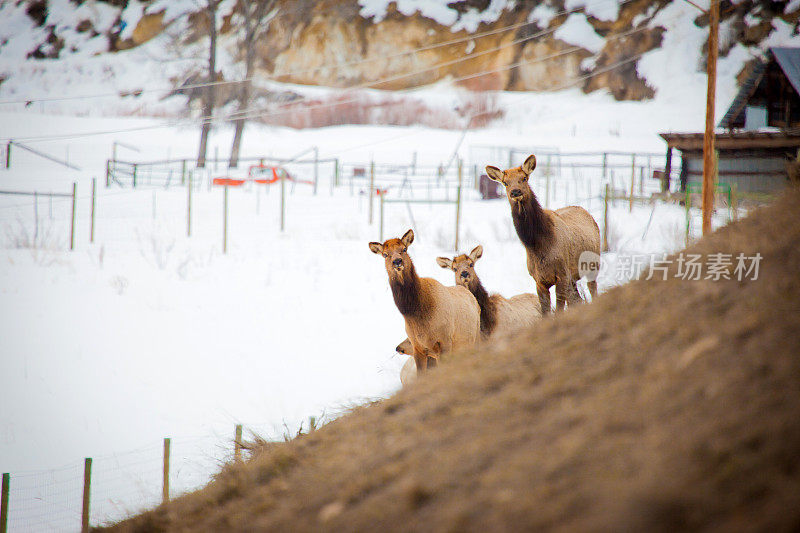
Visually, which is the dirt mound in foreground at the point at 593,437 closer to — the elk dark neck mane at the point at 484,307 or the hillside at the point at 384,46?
the elk dark neck mane at the point at 484,307

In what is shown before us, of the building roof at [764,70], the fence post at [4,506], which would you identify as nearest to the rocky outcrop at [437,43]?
the building roof at [764,70]

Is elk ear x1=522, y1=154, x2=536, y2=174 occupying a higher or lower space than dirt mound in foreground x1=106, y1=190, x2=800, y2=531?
higher

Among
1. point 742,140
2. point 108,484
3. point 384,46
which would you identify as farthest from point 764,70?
point 384,46

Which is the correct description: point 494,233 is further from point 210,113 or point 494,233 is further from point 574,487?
point 210,113

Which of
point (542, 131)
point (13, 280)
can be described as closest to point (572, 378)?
point (13, 280)

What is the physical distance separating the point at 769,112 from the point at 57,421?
943 inches

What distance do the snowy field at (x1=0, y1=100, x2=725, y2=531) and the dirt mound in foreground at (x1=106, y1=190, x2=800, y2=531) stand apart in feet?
7.92

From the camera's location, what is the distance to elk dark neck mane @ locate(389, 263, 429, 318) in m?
7.40

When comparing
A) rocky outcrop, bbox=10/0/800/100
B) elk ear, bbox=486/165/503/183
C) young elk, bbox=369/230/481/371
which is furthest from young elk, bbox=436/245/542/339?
rocky outcrop, bbox=10/0/800/100

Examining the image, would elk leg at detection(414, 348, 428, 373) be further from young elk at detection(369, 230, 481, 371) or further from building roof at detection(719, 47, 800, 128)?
building roof at detection(719, 47, 800, 128)

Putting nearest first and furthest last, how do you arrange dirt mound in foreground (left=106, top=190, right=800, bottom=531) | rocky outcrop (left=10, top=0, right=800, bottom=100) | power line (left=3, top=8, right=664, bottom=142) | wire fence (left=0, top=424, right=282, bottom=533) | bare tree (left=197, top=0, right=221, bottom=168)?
dirt mound in foreground (left=106, top=190, right=800, bottom=531) → wire fence (left=0, top=424, right=282, bottom=533) → bare tree (left=197, top=0, right=221, bottom=168) → power line (left=3, top=8, right=664, bottom=142) → rocky outcrop (left=10, top=0, right=800, bottom=100)

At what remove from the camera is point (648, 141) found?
140 feet

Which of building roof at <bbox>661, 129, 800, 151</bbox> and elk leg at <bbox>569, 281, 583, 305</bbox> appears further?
building roof at <bbox>661, 129, 800, 151</bbox>

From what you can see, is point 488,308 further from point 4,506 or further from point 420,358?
point 4,506
